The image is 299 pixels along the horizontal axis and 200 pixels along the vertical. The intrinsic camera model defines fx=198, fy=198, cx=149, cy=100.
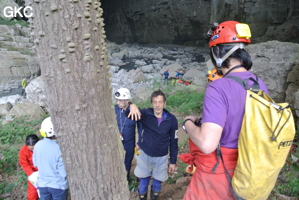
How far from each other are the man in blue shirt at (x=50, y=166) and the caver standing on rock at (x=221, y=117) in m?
1.50

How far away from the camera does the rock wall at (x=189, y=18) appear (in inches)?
645

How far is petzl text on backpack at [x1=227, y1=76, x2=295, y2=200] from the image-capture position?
1.09 metres

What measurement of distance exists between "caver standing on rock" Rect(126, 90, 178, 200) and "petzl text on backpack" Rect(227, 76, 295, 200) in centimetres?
149

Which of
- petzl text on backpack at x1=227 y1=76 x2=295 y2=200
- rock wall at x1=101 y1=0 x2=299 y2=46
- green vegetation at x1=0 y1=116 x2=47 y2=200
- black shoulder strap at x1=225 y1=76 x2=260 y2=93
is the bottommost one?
green vegetation at x1=0 y1=116 x2=47 y2=200

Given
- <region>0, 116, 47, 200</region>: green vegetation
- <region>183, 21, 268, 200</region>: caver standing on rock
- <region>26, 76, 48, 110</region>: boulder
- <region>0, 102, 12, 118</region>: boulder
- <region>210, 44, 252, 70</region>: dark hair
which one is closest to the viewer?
<region>183, 21, 268, 200</region>: caver standing on rock

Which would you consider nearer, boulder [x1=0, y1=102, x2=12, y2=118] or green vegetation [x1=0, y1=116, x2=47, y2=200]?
green vegetation [x1=0, y1=116, x2=47, y2=200]

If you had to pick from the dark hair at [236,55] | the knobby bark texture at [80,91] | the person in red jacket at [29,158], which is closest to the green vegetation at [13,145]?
the person in red jacket at [29,158]

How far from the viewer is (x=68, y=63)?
1245 millimetres

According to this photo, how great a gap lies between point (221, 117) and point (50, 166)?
198 centimetres

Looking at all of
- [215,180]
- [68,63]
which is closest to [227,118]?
[215,180]

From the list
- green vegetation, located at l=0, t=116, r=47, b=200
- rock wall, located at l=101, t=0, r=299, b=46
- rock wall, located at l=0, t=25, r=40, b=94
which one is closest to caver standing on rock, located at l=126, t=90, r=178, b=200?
green vegetation, located at l=0, t=116, r=47, b=200

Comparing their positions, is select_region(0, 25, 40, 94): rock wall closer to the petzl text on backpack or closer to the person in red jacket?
the person in red jacket

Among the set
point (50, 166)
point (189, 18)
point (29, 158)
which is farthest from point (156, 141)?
point (189, 18)

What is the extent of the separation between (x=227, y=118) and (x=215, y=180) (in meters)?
0.48
